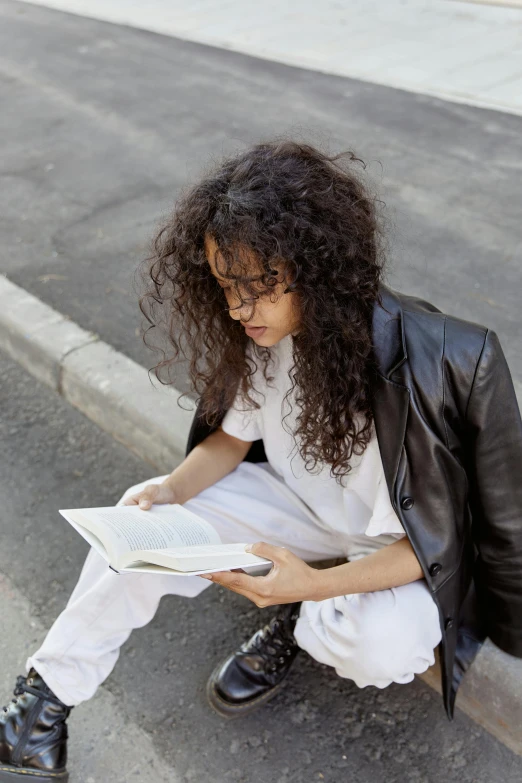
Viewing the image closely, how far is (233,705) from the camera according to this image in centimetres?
242

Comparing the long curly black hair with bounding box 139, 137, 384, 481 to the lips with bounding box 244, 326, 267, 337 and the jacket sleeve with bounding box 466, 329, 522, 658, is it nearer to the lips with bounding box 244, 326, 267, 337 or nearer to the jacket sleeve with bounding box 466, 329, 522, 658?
the lips with bounding box 244, 326, 267, 337

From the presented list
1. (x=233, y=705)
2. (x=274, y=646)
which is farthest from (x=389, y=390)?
(x=233, y=705)

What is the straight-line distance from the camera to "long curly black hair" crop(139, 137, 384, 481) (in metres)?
1.81

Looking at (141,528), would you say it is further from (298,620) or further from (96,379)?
(96,379)

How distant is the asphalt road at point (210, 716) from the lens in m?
2.28

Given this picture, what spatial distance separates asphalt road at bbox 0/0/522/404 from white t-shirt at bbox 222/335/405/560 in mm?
905

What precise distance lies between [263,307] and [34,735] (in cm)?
131

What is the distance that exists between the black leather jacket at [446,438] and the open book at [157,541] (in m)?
0.42

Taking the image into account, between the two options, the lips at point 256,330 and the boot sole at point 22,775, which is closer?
the lips at point 256,330

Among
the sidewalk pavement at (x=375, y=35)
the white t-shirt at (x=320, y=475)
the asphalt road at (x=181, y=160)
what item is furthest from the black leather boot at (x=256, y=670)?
the sidewalk pavement at (x=375, y=35)

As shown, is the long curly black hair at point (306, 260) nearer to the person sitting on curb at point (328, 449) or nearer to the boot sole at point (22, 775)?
the person sitting on curb at point (328, 449)

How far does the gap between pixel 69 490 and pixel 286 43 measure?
6859 mm

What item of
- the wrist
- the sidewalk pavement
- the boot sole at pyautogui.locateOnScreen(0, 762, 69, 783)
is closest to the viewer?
the wrist

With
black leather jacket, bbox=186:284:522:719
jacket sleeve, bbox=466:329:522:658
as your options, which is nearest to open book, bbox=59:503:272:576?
black leather jacket, bbox=186:284:522:719
